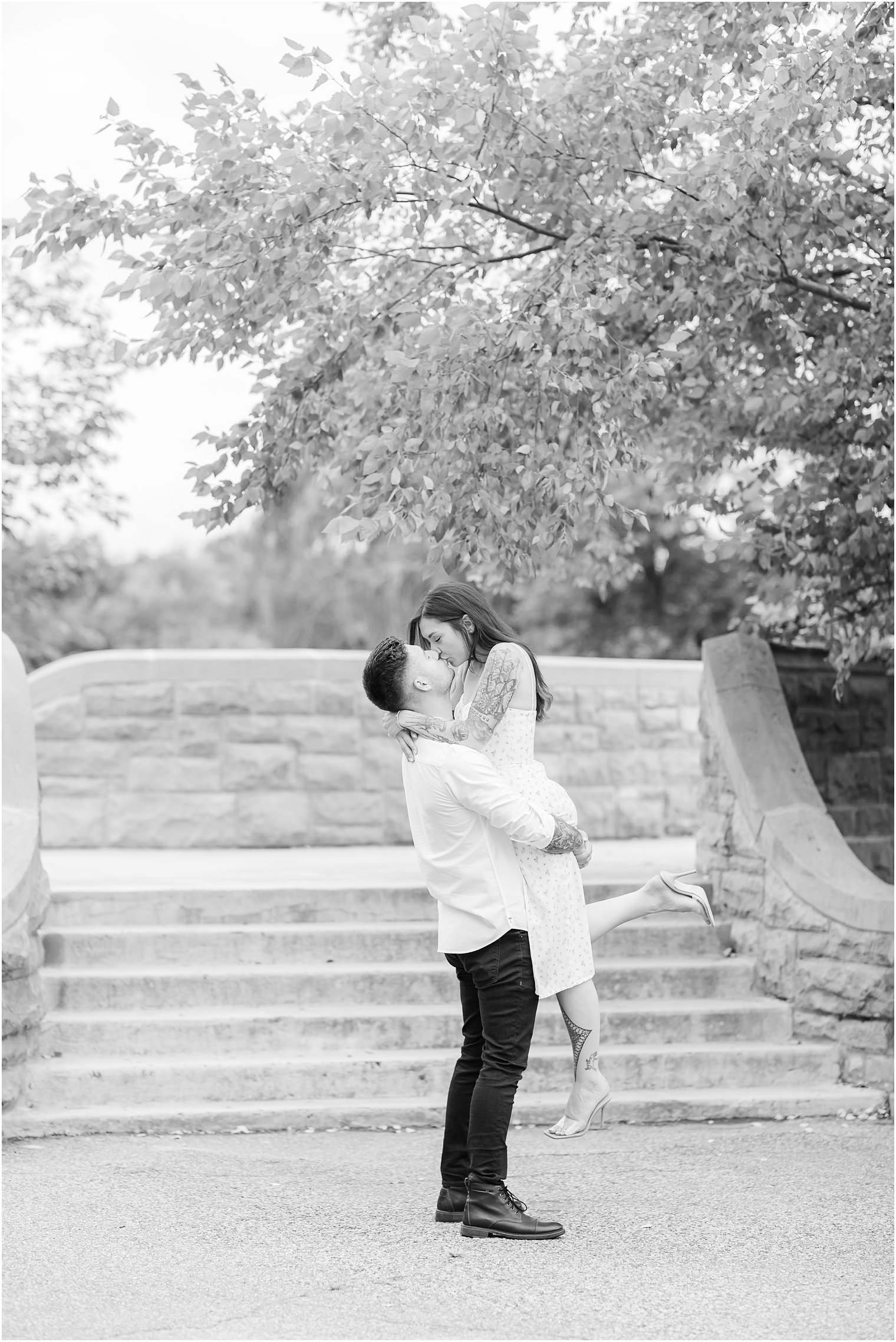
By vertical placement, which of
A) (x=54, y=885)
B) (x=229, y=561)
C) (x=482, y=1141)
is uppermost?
(x=229, y=561)

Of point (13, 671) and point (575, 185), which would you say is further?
point (13, 671)

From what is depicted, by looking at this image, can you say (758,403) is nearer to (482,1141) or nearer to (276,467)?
(276,467)

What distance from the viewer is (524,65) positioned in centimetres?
516

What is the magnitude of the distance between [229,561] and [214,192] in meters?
42.3

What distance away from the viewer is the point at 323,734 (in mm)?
9367

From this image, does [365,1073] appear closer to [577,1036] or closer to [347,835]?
[577,1036]

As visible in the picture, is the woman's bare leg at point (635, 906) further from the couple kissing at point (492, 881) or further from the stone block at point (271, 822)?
the stone block at point (271, 822)

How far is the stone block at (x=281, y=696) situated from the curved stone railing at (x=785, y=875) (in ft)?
10.0

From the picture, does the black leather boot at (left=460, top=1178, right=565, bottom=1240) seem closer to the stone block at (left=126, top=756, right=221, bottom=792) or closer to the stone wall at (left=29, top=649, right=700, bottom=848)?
the stone wall at (left=29, top=649, right=700, bottom=848)

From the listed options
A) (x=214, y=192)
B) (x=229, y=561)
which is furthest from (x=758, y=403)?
(x=229, y=561)

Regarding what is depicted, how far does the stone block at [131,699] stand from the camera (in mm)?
9195

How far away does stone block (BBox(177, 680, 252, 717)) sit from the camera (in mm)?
9266

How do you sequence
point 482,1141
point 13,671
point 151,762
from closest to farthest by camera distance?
point 482,1141
point 13,671
point 151,762

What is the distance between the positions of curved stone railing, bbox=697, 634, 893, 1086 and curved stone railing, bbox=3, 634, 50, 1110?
315 cm
